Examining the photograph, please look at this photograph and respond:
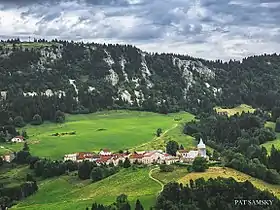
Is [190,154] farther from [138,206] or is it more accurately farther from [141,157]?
[138,206]

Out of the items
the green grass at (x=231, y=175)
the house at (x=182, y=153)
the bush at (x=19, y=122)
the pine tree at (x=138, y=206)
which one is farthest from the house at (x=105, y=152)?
the pine tree at (x=138, y=206)

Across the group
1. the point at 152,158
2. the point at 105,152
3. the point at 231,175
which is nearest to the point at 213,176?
the point at 231,175

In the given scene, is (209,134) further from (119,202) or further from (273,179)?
(119,202)

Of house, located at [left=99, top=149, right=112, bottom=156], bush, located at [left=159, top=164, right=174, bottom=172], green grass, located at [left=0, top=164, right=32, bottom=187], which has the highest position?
bush, located at [left=159, top=164, right=174, bottom=172]

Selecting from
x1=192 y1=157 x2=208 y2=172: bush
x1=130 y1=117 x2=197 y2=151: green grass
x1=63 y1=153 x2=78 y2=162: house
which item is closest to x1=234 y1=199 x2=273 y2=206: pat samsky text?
x1=192 y1=157 x2=208 y2=172: bush

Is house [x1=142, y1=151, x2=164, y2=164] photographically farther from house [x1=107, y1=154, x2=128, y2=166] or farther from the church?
house [x1=107, y1=154, x2=128, y2=166]

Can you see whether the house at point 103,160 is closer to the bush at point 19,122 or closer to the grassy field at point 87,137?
the grassy field at point 87,137

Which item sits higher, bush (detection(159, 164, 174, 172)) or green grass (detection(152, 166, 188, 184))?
bush (detection(159, 164, 174, 172))
